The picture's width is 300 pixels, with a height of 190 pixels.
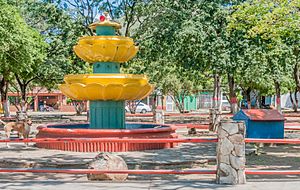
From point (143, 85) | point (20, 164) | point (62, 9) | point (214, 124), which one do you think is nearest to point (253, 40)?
point (214, 124)

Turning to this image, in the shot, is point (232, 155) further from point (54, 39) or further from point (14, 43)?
point (54, 39)

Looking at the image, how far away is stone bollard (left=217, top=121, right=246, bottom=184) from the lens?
346 inches

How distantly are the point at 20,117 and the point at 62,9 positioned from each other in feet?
34.8

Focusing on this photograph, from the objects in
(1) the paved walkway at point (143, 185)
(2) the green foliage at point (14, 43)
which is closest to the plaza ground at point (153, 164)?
(1) the paved walkway at point (143, 185)

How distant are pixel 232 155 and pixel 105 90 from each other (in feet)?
23.4

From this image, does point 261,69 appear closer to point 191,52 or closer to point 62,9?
point 191,52

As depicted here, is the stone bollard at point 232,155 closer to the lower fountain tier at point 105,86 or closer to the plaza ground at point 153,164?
the plaza ground at point 153,164

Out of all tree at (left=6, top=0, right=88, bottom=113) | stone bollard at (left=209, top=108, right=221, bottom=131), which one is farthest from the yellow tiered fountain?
tree at (left=6, top=0, right=88, bottom=113)

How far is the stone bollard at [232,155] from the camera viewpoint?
8.78 metres

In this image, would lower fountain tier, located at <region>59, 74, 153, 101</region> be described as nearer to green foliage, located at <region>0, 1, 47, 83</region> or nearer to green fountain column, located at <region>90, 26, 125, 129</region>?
green fountain column, located at <region>90, 26, 125, 129</region>

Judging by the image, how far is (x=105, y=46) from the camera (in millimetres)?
15609

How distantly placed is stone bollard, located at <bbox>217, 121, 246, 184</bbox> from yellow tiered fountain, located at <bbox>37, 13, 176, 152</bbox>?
18.9ft

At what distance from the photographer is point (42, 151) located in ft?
48.0

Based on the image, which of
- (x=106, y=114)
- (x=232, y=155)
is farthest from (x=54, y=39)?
(x=232, y=155)
